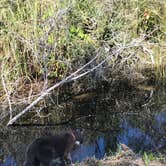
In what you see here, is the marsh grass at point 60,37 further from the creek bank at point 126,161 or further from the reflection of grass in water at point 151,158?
the reflection of grass in water at point 151,158

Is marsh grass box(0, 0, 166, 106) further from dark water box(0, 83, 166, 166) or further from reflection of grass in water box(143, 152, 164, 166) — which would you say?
reflection of grass in water box(143, 152, 164, 166)

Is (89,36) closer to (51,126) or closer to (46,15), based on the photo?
(46,15)

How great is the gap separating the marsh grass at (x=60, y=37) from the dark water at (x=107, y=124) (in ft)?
2.57

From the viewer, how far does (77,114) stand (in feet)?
33.1

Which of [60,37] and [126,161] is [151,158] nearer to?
[126,161]

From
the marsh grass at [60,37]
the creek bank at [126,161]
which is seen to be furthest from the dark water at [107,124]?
the creek bank at [126,161]

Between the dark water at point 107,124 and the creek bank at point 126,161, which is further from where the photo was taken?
the dark water at point 107,124

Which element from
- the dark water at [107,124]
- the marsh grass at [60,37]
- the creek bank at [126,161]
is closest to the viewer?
the creek bank at [126,161]

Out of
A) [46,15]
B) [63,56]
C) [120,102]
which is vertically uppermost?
[46,15]

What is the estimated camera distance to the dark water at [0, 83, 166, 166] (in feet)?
27.2

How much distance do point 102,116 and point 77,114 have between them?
0.48 metres

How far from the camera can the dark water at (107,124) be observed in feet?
27.2

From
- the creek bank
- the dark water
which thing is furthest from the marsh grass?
Answer: the creek bank

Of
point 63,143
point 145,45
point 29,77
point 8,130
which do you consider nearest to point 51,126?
point 8,130
